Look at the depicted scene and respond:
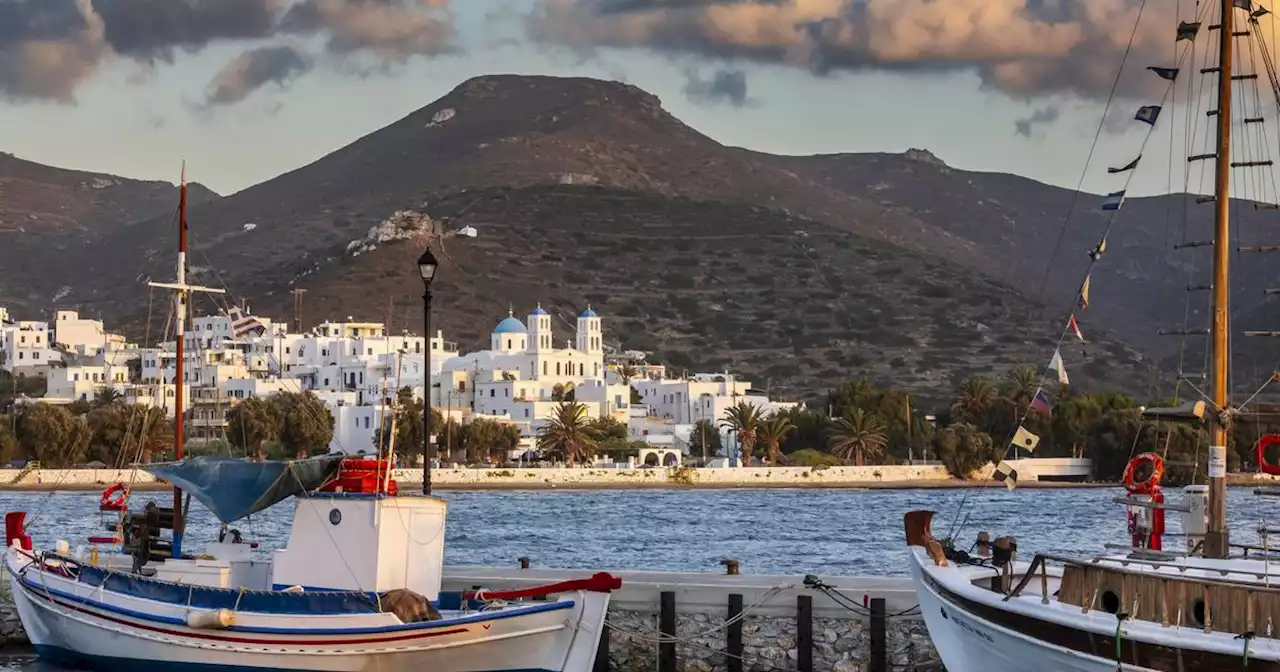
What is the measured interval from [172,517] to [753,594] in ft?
28.3

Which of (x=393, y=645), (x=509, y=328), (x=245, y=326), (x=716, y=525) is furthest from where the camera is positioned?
(x=245, y=326)

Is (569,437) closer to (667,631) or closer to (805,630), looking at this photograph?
(667,631)

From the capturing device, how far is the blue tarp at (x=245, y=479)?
25.5m

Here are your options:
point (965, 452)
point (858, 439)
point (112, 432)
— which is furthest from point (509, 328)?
point (112, 432)

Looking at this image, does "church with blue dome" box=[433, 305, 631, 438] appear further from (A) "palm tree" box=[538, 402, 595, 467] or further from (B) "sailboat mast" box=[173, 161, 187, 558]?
(B) "sailboat mast" box=[173, 161, 187, 558]

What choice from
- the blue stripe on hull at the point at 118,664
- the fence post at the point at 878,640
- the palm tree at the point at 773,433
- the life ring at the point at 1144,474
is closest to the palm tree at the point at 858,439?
the palm tree at the point at 773,433

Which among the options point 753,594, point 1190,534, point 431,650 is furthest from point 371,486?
point 1190,534

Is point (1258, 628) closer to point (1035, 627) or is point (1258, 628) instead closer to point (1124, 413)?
point (1035, 627)

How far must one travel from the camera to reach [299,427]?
11906 cm

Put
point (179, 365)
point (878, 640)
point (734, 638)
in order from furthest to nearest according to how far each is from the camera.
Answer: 1. point (179, 365)
2. point (734, 638)
3. point (878, 640)

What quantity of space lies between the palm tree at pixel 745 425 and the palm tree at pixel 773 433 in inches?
24.7

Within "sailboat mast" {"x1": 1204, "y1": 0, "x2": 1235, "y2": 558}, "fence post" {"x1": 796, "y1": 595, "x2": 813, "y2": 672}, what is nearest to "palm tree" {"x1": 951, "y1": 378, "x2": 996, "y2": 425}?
"sailboat mast" {"x1": 1204, "y1": 0, "x2": 1235, "y2": 558}

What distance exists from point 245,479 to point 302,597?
285cm

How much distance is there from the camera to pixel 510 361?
543 feet
